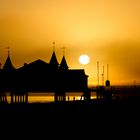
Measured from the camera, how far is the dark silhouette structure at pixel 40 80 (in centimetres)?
6425

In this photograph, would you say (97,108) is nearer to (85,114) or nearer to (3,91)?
(85,114)

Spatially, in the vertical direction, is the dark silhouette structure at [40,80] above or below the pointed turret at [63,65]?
below

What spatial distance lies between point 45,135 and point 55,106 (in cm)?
1652

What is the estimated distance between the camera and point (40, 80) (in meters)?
64.9

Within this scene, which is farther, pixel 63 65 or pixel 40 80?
pixel 63 65

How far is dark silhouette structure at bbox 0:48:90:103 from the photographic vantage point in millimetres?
64250

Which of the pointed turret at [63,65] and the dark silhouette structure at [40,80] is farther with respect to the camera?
the pointed turret at [63,65]

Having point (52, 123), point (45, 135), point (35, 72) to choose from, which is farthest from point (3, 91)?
point (45, 135)

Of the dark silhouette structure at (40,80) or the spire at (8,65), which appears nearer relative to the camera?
the dark silhouette structure at (40,80)

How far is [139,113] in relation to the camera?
44719 mm

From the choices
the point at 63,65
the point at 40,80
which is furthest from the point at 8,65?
the point at 40,80

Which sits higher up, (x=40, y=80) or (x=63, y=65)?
(x=63, y=65)

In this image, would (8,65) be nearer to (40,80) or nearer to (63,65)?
(63,65)

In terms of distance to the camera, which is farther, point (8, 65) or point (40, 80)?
point (8, 65)
